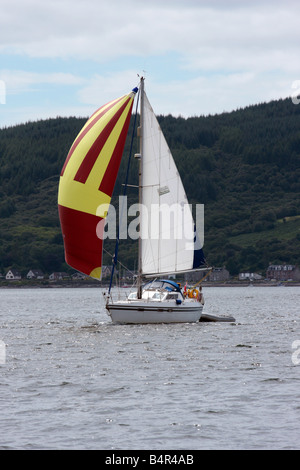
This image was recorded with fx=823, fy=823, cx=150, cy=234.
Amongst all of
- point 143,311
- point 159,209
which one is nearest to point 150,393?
point 143,311

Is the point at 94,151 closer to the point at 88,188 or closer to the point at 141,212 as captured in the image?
the point at 88,188

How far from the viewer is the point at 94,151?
134ft

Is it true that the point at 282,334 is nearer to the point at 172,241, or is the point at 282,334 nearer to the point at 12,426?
the point at 172,241

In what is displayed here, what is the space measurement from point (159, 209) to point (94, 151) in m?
5.53

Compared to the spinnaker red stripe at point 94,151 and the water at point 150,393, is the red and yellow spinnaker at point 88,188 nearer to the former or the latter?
the spinnaker red stripe at point 94,151

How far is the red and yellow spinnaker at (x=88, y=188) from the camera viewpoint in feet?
132

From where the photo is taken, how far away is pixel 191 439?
1738 centimetres

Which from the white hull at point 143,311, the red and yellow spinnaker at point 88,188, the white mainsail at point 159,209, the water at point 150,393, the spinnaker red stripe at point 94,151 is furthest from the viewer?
the white mainsail at point 159,209

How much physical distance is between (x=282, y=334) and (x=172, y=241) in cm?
774

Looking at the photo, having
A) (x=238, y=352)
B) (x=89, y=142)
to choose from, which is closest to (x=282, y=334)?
(x=238, y=352)

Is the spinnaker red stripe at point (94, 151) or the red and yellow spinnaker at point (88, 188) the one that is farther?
the spinnaker red stripe at point (94, 151)

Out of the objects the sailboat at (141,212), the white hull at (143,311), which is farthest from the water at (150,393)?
the sailboat at (141,212)

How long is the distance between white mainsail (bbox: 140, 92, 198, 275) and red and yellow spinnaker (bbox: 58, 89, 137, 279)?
3156 mm

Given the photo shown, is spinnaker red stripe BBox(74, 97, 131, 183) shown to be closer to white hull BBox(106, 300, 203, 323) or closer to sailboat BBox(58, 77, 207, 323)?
sailboat BBox(58, 77, 207, 323)
